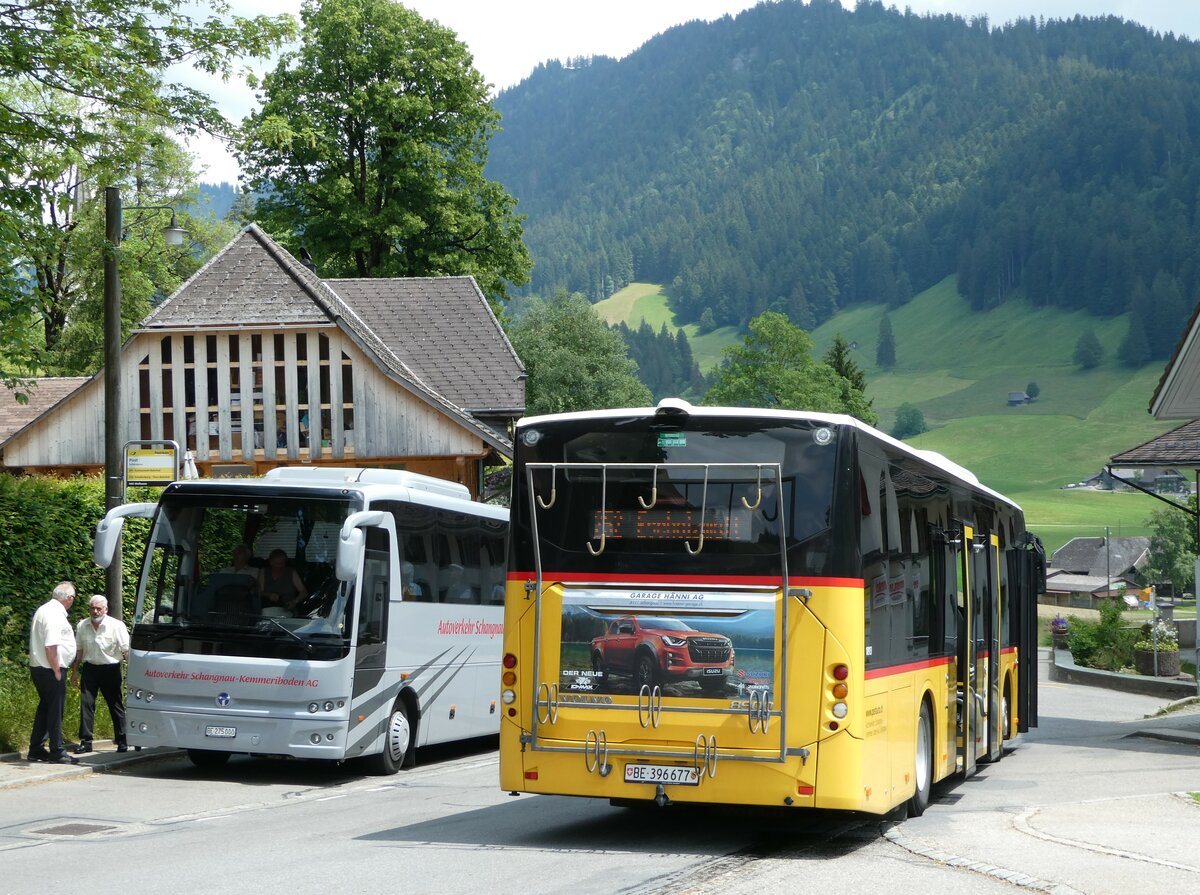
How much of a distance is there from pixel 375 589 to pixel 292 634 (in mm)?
1072

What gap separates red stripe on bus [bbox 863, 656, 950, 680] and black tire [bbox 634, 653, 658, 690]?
1482mm

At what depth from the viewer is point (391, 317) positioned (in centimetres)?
4094

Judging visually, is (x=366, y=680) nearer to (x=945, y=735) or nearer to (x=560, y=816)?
(x=560, y=816)

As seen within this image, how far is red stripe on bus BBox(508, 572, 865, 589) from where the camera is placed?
10750mm

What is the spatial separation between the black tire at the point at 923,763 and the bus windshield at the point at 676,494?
2862 mm

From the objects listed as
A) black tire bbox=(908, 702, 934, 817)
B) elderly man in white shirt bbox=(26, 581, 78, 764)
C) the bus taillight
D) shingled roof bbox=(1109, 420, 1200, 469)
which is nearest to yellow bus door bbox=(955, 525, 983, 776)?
black tire bbox=(908, 702, 934, 817)

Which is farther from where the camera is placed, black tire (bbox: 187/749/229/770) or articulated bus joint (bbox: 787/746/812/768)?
black tire (bbox: 187/749/229/770)

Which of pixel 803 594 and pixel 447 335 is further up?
pixel 447 335

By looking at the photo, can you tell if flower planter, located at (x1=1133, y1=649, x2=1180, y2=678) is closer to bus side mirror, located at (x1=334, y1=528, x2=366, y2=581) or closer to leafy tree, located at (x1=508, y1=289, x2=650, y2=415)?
bus side mirror, located at (x1=334, y1=528, x2=366, y2=581)

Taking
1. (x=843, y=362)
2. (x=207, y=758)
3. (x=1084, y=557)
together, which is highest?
(x=843, y=362)

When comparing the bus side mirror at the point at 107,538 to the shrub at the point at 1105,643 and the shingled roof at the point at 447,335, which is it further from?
the shrub at the point at 1105,643

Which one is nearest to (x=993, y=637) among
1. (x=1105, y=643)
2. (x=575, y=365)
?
(x=1105, y=643)

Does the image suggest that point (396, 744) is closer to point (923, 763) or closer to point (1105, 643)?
point (923, 763)

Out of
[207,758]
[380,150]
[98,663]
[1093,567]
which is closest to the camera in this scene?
[207,758]
